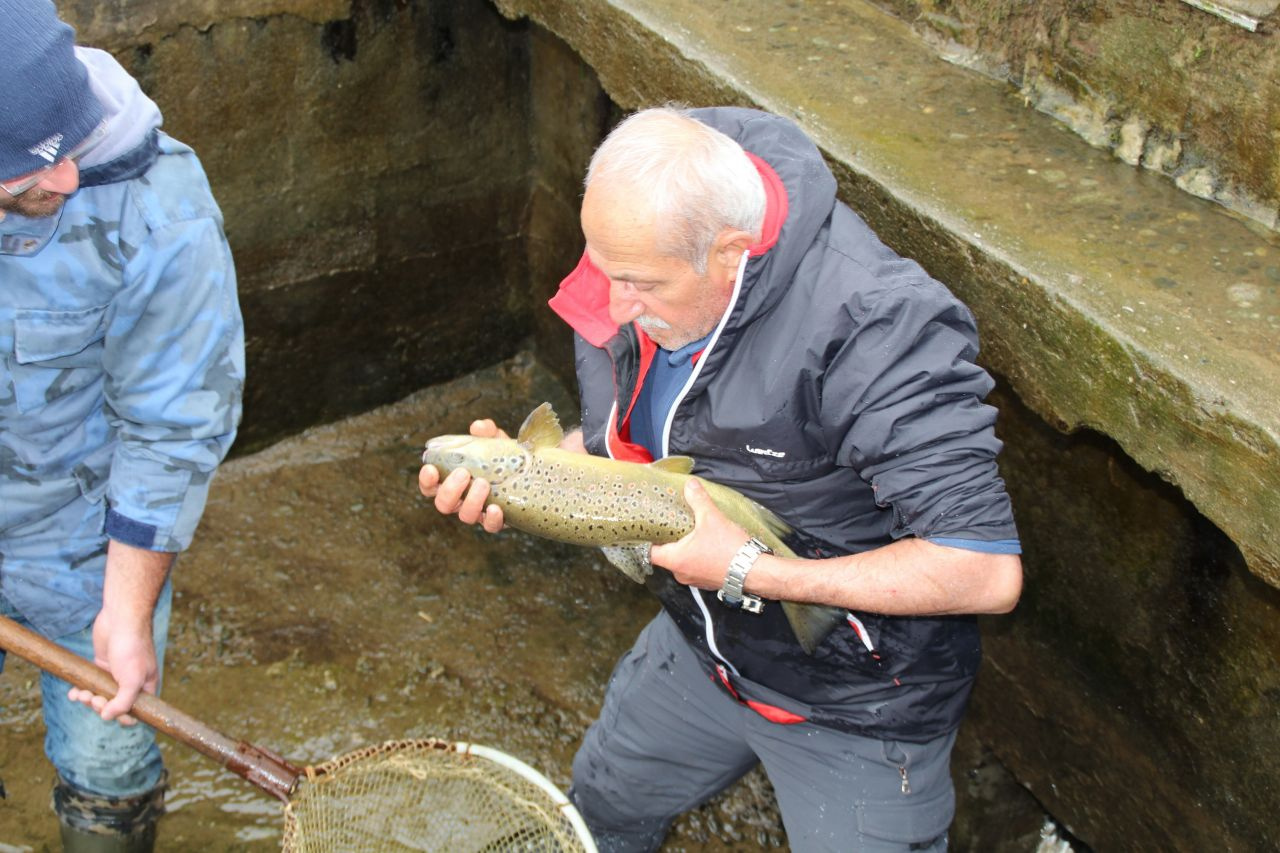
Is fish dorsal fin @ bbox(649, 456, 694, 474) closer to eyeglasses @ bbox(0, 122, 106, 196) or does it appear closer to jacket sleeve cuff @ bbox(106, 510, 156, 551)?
jacket sleeve cuff @ bbox(106, 510, 156, 551)

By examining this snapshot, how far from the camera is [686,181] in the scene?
2.71 meters

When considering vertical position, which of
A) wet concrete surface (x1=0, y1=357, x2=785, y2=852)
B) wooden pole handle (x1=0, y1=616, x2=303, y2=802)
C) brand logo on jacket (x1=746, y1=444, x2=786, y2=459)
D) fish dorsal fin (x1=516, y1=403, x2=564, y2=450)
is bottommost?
wet concrete surface (x1=0, y1=357, x2=785, y2=852)

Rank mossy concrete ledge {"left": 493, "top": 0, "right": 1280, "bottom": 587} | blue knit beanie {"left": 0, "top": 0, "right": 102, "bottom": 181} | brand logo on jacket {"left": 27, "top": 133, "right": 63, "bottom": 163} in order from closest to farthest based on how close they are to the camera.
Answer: blue knit beanie {"left": 0, "top": 0, "right": 102, "bottom": 181}, brand logo on jacket {"left": 27, "top": 133, "right": 63, "bottom": 163}, mossy concrete ledge {"left": 493, "top": 0, "right": 1280, "bottom": 587}

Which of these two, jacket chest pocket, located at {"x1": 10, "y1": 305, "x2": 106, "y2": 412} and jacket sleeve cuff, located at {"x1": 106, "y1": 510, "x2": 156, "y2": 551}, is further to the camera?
jacket sleeve cuff, located at {"x1": 106, "y1": 510, "x2": 156, "y2": 551}

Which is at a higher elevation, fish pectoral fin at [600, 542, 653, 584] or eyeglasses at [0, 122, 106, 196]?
eyeglasses at [0, 122, 106, 196]

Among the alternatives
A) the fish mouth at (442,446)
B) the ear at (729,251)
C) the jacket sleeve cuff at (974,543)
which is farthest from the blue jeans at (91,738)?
the jacket sleeve cuff at (974,543)

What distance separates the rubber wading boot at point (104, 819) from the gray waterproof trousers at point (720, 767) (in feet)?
4.38

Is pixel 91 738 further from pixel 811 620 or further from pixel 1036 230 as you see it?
pixel 1036 230

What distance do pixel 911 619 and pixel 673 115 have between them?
137 cm

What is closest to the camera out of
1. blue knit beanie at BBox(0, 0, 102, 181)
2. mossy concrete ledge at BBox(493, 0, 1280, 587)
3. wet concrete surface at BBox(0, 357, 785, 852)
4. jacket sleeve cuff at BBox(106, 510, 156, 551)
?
blue knit beanie at BBox(0, 0, 102, 181)

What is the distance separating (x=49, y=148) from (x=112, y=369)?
0.68 m

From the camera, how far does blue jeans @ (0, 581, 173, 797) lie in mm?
3523

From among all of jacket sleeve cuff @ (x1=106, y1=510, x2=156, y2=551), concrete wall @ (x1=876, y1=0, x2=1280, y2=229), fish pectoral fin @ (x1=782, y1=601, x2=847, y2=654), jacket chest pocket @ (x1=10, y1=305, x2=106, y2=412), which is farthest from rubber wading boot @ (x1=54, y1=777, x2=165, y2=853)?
concrete wall @ (x1=876, y1=0, x2=1280, y2=229)

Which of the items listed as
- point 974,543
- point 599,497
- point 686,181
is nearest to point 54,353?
point 599,497
